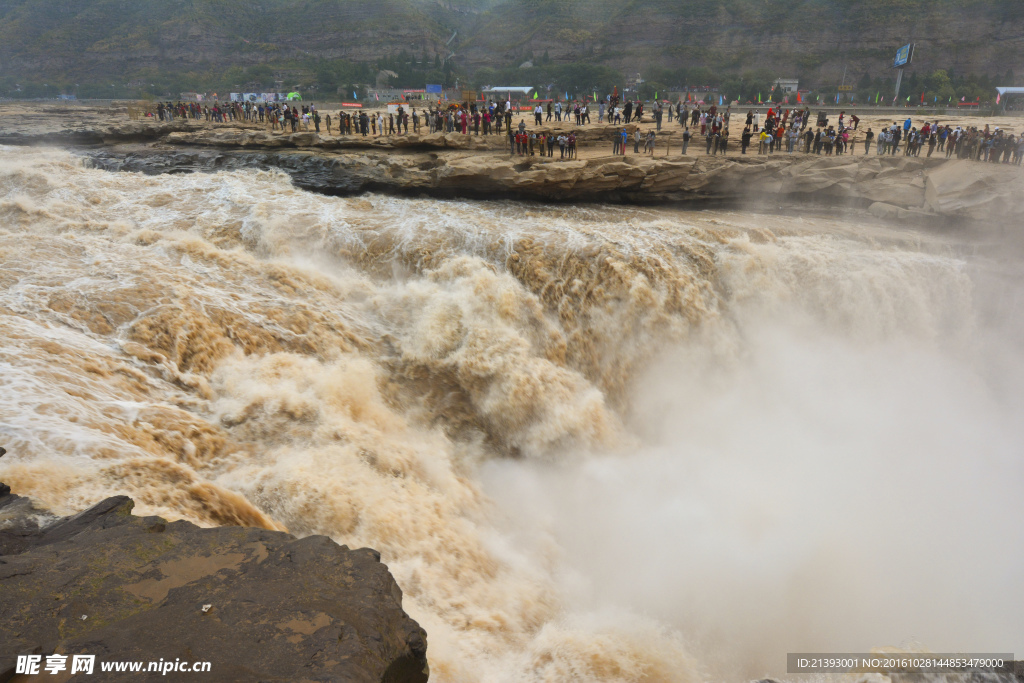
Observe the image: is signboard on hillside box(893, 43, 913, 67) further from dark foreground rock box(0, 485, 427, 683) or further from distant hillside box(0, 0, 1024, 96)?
dark foreground rock box(0, 485, 427, 683)

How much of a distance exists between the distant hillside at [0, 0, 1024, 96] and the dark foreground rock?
5103cm

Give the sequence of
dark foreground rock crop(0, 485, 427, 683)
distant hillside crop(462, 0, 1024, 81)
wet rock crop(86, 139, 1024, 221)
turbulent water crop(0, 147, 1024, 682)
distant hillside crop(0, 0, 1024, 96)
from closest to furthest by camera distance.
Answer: dark foreground rock crop(0, 485, 427, 683) < turbulent water crop(0, 147, 1024, 682) < wet rock crop(86, 139, 1024, 221) < distant hillside crop(462, 0, 1024, 81) < distant hillside crop(0, 0, 1024, 96)

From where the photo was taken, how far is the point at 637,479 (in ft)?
31.0

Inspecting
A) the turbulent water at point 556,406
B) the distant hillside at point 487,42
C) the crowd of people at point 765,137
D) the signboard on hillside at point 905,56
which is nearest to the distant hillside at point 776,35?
the distant hillside at point 487,42

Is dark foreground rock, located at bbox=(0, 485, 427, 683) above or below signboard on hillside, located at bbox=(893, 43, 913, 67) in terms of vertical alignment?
below

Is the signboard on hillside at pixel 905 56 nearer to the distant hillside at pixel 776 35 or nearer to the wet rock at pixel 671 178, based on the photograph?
the distant hillside at pixel 776 35

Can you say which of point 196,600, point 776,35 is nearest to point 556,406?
point 196,600

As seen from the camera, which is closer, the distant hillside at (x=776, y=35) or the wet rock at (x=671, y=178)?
the wet rock at (x=671, y=178)

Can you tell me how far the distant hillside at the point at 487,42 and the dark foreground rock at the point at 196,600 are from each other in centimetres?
5103

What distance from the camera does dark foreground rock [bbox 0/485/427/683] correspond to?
11.4 feet

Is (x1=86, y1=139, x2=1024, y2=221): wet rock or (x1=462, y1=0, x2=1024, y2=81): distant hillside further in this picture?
(x1=462, y1=0, x2=1024, y2=81): distant hillside

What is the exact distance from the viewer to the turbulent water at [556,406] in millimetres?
6312

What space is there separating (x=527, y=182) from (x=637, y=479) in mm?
8948

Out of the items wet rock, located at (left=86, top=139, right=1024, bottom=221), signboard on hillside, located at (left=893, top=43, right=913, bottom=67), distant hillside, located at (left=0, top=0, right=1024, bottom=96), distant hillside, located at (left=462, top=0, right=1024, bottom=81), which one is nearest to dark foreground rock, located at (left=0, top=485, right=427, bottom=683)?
wet rock, located at (left=86, top=139, right=1024, bottom=221)
